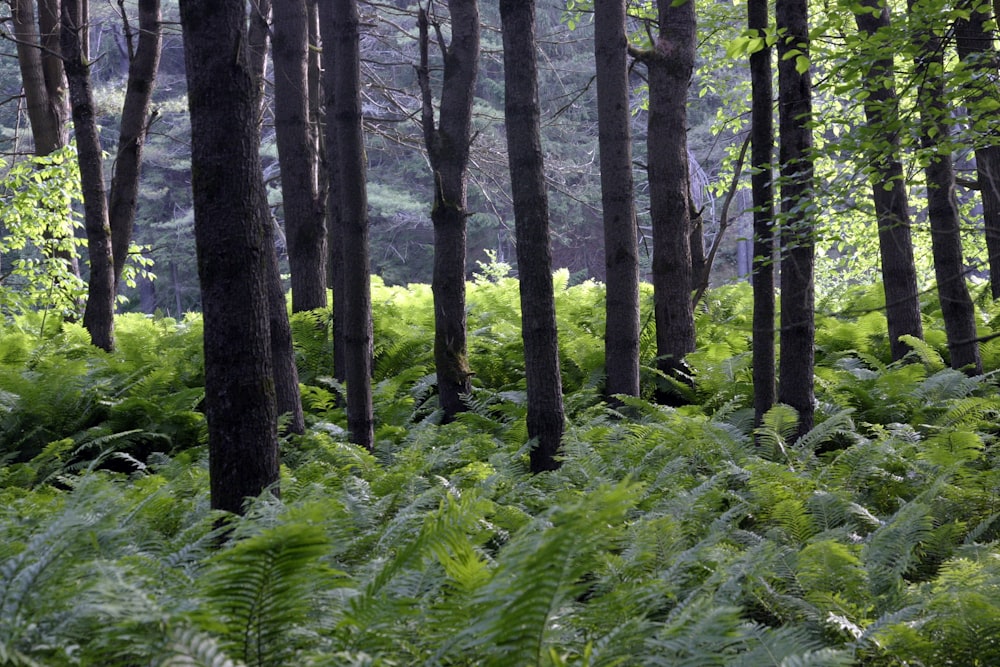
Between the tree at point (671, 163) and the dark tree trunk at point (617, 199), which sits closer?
the dark tree trunk at point (617, 199)

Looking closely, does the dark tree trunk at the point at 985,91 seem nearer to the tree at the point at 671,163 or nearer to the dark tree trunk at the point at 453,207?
the tree at the point at 671,163

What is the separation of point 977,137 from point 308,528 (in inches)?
187

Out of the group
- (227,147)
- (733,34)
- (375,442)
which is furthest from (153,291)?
(227,147)

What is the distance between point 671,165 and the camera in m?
7.28

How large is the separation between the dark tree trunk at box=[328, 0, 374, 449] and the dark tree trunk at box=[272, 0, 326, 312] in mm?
1580

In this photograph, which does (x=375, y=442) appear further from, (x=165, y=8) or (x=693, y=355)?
(x=165, y=8)

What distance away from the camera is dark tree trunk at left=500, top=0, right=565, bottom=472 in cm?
510

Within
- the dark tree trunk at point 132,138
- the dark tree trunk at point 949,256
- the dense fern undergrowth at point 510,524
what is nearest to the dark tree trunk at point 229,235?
the dense fern undergrowth at point 510,524

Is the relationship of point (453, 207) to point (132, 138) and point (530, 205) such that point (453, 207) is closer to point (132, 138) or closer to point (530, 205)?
point (530, 205)

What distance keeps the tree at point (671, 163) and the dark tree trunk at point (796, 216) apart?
184cm

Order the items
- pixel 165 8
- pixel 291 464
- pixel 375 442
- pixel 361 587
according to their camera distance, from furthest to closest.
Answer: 1. pixel 165 8
2. pixel 375 442
3. pixel 291 464
4. pixel 361 587

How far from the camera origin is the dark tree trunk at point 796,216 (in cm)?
485

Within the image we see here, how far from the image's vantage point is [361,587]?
260 centimetres

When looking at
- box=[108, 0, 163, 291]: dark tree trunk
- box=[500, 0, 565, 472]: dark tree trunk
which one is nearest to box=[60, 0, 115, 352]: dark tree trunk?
box=[108, 0, 163, 291]: dark tree trunk
